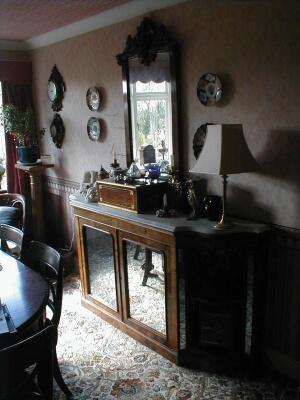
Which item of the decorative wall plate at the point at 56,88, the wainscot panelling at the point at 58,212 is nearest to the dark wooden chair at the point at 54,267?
the wainscot panelling at the point at 58,212

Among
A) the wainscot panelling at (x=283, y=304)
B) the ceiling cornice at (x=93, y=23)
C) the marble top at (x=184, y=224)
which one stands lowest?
the wainscot panelling at (x=283, y=304)

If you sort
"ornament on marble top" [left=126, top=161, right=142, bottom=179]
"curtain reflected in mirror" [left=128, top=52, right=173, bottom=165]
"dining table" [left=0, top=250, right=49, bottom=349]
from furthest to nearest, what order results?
"ornament on marble top" [left=126, top=161, right=142, bottom=179]
"curtain reflected in mirror" [left=128, top=52, right=173, bottom=165]
"dining table" [left=0, top=250, right=49, bottom=349]

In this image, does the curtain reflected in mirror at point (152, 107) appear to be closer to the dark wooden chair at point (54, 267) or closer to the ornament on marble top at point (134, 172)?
the ornament on marble top at point (134, 172)

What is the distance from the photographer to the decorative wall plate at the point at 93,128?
11.2 feet

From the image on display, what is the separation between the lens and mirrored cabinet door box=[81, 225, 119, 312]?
287 cm

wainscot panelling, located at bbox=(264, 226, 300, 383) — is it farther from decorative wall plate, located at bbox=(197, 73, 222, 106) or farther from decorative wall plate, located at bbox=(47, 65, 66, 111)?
decorative wall plate, located at bbox=(47, 65, 66, 111)

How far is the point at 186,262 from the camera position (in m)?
2.36

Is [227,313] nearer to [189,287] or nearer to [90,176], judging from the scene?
[189,287]

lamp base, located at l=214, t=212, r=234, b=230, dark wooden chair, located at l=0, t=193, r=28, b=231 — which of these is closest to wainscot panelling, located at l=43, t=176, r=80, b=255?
dark wooden chair, located at l=0, t=193, r=28, b=231

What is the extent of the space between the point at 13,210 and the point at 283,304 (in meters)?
2.64

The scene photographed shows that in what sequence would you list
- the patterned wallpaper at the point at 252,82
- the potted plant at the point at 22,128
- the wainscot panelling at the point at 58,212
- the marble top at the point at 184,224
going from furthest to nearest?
the wainscot panelling at the point at 58,212 → the potted plant at the point at 22,128 → the marble top at the point at 184,224 → the patterned wallpaper at the point at 252,82

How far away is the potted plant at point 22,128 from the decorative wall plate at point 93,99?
0.84 m

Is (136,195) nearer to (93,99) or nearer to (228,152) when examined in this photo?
(228,152)

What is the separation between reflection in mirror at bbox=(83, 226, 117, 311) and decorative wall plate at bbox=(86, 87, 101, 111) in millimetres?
1059
